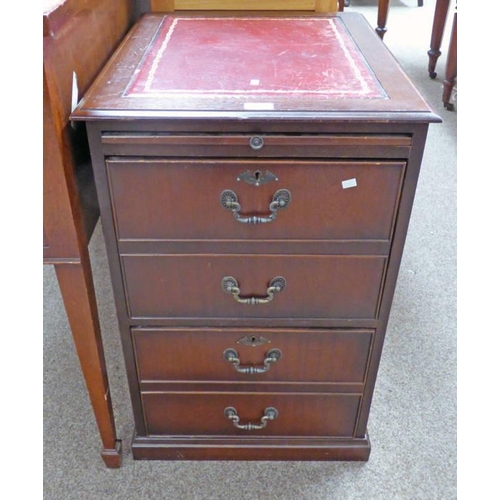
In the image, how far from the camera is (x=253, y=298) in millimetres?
859

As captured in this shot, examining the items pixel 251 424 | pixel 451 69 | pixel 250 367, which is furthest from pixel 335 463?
pixel 451 69

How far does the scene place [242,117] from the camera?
68 centimetres

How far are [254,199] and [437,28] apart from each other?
2.11 m

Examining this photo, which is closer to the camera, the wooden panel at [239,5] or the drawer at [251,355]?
the drawer at [251,355]

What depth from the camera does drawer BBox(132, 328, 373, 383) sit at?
91 centimetres

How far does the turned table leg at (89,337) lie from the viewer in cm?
82

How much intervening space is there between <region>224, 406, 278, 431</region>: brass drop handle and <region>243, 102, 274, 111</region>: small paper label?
58 centimetres

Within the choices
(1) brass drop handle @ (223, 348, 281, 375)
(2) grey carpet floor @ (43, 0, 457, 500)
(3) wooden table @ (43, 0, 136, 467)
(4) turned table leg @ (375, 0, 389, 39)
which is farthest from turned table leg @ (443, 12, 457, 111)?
(1) brass drop handle @ (223, 348, 281, 375)

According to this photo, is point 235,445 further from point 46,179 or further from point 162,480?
point 46,179

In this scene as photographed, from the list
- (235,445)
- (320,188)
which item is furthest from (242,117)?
(235,445)

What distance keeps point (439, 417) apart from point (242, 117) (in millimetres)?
840

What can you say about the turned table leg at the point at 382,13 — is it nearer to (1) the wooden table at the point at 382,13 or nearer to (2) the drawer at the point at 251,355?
(1) the wooden table at the point at 382,13

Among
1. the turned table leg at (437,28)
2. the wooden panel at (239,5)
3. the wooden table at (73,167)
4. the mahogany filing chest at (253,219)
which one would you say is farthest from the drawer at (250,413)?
the turned table leg at (437,28)

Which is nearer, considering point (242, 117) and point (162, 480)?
point (242, 117)
